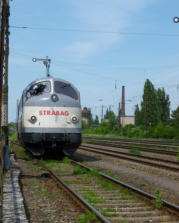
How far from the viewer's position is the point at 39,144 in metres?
13.4

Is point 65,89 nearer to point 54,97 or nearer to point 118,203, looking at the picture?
point 54,97

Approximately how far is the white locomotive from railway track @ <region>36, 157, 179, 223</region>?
4.04 metres

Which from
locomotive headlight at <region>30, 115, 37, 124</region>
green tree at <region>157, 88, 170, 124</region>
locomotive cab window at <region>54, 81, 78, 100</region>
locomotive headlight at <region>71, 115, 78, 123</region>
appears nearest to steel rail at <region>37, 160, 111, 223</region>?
locomotive headlight at <region>30, 115, 37, 124</region>

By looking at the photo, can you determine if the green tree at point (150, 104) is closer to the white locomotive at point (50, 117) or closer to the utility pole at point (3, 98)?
the utility pole at point (3, 98)

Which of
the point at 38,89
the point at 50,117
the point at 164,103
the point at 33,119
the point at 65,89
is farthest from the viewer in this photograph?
the point at 164,103

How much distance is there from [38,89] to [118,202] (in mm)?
8279

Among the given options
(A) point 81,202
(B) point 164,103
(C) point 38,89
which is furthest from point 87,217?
(B) point 164,103

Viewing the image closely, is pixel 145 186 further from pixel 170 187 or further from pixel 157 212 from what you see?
pixel 157 212

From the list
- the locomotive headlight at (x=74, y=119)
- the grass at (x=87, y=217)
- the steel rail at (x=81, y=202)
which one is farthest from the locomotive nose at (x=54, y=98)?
the grass at (x=87, y=217)

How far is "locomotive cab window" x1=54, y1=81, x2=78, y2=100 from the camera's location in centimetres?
1408

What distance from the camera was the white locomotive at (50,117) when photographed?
13.1m

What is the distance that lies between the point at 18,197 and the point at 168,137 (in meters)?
39.2

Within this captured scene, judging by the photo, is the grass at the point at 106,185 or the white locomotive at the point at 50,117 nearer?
the grass at the point at 106,185

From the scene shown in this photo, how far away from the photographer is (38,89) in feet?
45.8
